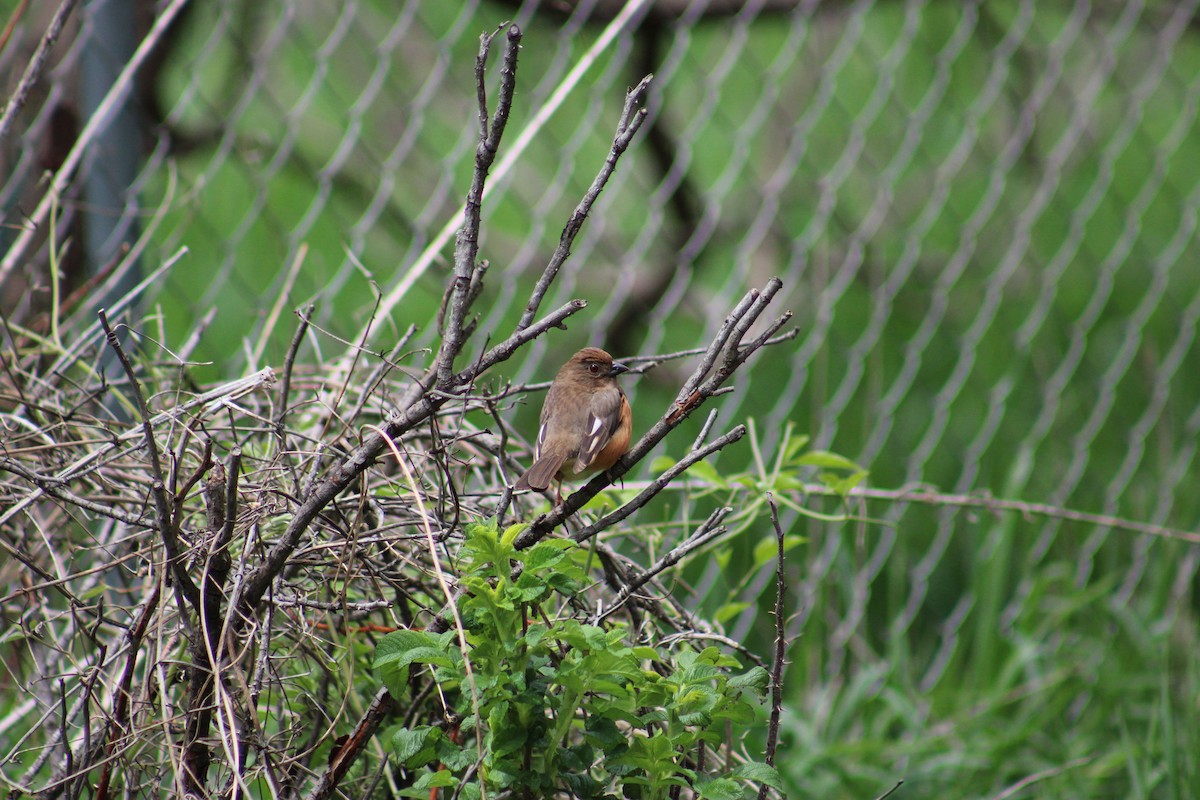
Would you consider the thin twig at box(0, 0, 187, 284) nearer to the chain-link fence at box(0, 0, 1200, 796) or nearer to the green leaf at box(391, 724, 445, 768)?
the chain-link fence at box(0, 0, 1200, 796)

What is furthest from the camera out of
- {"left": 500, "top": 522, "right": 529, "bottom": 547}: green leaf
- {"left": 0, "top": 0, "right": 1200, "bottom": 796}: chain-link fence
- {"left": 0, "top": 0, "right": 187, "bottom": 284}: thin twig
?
{"left": 0, "top": 0, "right": 1200, "bottom": 796}: chain-link fence

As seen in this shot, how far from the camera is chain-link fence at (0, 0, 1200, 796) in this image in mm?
2959

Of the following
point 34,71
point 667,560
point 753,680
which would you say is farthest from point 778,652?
point 34,71

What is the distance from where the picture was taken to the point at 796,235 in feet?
18.3

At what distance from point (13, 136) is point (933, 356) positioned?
11.6ft

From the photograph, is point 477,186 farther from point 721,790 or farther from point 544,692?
point 721,790

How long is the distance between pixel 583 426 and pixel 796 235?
134 inches

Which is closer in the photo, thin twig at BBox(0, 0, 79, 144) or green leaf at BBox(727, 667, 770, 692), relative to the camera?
green leaf at BBox(727, 667, 770, 692)

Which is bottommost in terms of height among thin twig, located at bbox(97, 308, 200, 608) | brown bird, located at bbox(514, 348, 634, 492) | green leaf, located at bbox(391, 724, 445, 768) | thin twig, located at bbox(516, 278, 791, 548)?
green leaf, located at bbox(391, 724, 445, 768)

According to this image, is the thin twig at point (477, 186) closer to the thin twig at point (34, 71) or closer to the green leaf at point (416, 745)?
the green leaf at point (416, 745)

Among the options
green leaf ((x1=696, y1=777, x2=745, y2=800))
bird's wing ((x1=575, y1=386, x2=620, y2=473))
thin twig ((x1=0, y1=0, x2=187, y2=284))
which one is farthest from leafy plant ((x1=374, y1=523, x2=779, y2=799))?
thin twig ((x1=0, y1=0, x2=187, y2=284))

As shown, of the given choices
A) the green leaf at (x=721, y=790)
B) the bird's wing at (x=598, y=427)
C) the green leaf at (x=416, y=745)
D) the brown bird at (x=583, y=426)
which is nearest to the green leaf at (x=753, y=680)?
the green leaf at (x=721, y=790)

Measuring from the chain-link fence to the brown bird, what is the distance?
42 centimetres

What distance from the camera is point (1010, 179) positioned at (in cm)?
598
